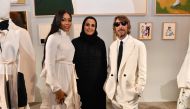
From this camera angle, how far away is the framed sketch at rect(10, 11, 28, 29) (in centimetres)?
353

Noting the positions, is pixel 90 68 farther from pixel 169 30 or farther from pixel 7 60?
pixel 169 30

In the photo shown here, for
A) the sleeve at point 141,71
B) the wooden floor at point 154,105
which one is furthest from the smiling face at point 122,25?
the wooden floor at point 154,105

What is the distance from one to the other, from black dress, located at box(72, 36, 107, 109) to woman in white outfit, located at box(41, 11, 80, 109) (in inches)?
4.3

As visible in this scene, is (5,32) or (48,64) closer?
(5,32)

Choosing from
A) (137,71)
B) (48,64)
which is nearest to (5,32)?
(48,64)

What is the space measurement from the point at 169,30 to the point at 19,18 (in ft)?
7.32

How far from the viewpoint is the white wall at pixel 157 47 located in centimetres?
361

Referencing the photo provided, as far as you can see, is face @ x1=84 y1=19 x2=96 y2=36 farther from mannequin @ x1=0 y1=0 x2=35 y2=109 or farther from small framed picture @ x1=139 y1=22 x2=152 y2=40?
small framed picture @ x1=139 y1=22 x2=152 y2=40

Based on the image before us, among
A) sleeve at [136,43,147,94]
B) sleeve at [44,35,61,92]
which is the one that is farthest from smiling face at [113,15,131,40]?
sleeve at [44,35,61,92]

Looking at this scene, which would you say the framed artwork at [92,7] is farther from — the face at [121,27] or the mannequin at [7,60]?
the mannequin at [7,60]

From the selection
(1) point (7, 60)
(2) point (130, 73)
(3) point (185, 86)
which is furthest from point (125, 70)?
(1) point (7, 60)

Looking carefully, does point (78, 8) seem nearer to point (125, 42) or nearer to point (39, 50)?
point (39, 50)

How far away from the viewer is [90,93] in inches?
110

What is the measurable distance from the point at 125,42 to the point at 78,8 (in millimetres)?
1201
